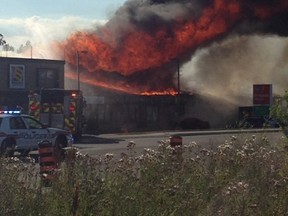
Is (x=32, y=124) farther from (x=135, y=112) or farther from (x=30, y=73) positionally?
(x=30, y=73)

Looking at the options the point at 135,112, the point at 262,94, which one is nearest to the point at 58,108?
the point at 135,112

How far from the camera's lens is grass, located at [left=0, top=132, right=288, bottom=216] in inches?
237

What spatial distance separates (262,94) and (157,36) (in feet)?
32.3

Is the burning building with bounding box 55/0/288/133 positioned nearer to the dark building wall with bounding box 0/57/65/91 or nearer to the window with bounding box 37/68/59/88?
the dark building wall with bounding box 0/57/65/91

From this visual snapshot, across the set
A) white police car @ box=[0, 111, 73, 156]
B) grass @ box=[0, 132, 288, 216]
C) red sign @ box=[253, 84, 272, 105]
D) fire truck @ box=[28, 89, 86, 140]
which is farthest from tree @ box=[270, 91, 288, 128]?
red sign @ box=[253, 84, 272, 105]

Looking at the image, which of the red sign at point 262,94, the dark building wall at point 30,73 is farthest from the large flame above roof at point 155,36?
the red sign at point 262,94

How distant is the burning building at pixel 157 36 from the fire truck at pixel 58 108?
10733 millimetres

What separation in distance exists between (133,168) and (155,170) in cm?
23

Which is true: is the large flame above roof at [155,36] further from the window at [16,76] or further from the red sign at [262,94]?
the red sign at [262,94]

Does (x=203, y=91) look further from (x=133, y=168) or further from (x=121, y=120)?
(x=133, y=168)

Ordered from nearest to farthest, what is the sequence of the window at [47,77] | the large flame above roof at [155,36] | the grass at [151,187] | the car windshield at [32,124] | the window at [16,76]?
the grass at [151,187], the car windshield at [32,124], the large flame above roof at [155,36], the window at [16,76], the window at [47,77]

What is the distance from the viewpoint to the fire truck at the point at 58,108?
112 feet

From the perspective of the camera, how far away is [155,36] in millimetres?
46906

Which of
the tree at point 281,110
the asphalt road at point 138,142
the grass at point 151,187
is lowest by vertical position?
the asphalt road at point 138,142
